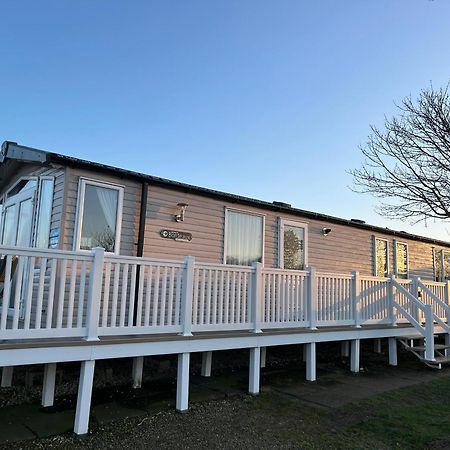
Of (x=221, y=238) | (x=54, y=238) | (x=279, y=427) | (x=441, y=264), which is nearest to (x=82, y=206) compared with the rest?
(x=54, y=238)

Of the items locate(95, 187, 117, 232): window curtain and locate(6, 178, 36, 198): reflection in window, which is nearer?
locate(95, 187, 117, 232): window curtain

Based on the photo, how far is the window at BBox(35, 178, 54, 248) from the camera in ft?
21.3

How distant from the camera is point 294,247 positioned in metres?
9.48

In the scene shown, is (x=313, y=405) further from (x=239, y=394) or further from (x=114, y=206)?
(x=114, y=206)

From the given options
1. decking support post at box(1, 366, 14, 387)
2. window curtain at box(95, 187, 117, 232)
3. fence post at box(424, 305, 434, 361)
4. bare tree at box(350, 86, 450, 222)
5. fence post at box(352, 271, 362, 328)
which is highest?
bare tree at box(350, 86, 450, 222)

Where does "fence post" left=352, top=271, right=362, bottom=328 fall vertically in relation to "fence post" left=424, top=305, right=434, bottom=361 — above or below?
above

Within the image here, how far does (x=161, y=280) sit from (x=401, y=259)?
8.51m

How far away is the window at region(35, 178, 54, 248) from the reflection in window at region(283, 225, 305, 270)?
5.00 metres

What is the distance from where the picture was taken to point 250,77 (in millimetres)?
11508

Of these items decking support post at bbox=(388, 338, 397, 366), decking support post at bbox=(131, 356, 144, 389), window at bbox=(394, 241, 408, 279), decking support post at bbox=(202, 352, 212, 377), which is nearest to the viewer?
decking support post at bbox=(131, 356, 144, 389)

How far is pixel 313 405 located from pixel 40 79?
10805 millimetres

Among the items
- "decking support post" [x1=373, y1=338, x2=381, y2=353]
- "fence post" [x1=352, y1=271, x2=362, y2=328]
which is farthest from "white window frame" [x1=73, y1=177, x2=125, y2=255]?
"decking support post" [x1=373, y1=338, x2=381, y2=353]

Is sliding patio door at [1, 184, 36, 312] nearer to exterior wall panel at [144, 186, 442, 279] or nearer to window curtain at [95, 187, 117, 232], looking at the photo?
window curtain at [95, 187, 117, 232]

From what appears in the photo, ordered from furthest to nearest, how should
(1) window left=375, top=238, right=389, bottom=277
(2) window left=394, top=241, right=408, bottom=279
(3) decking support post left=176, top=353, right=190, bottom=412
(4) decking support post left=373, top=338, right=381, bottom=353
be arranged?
(2) window left=394, top=241, right=408, bottom=279 → (1) window left=375, top=238, right=389, bottom=277 → (4) decking support post left=373, top=338, right=381, bottom=353 → (3) decking support post left=176, top=353, right=190, bottom=412
